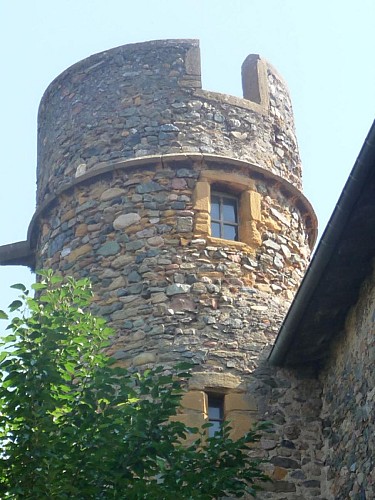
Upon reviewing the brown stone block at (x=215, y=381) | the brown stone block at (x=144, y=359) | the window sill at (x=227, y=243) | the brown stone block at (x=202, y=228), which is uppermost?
the brown stone block at (x=202, y=228)

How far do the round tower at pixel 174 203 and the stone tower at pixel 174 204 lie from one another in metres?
0.01

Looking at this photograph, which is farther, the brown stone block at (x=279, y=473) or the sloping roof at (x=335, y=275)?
the brown stone block at (x=279, y=473)

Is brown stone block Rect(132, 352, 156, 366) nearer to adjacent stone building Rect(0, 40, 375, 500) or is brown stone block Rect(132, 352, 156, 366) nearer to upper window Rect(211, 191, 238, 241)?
adjacent stone building Rect(0, 40, 375, 500)

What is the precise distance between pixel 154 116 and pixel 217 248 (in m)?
1.38

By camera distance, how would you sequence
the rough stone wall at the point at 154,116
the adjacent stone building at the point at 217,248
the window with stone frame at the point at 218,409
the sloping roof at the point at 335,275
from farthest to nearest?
the rough stone wall at the point at 154,116 → the window with stone frame at the point at 218,409 → the adjacent stone building at the point at 217,248 → the sloping roof at the point at 335,275

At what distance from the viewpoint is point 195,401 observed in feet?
28.9

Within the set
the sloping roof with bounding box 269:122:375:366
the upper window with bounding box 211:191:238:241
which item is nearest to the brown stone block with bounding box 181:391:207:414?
the sloping roof with bounding box 269:122:375:366

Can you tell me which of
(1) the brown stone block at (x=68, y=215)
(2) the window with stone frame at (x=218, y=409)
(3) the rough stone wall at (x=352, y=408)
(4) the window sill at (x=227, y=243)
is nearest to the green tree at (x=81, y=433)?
(3) the rough stone wall at (x=352, y=408)

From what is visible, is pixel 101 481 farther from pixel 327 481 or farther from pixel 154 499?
pixel 327 481

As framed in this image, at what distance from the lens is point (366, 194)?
24.5 ft

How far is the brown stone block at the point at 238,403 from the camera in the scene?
29.2 ft

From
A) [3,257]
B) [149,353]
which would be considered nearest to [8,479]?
[149,353]

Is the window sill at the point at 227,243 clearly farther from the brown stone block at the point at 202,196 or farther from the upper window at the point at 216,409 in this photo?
the upper window at the point at 216,409

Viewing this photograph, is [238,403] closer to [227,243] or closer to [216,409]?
[216,409]
